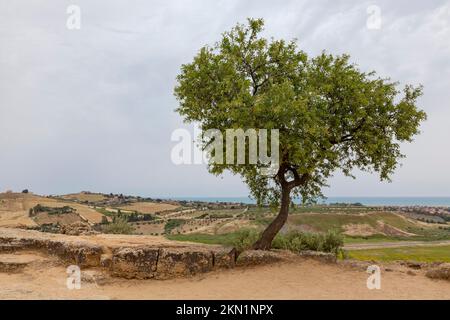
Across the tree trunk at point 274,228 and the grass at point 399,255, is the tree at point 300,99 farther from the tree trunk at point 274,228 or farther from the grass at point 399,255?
the grass at point 399,255

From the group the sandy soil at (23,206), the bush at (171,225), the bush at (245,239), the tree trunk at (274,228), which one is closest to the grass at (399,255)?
the bush at (245,239)

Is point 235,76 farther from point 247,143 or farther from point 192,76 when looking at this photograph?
point 247,143

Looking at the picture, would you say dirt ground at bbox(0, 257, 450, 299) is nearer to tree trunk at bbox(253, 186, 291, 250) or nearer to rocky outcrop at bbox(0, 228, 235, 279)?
rocky outcrop at bbox(0, 228, 235, 279)

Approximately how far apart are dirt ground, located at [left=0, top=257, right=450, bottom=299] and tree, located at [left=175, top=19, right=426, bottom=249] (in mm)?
3133

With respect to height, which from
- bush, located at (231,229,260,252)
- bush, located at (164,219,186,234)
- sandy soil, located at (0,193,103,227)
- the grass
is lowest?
the grass

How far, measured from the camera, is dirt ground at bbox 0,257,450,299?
1473cm

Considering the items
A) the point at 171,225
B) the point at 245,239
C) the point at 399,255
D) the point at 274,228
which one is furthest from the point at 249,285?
the point at 171,225

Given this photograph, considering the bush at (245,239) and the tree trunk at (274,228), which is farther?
the bush at (245,239)

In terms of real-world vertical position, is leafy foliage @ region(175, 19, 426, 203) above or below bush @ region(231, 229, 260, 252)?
above

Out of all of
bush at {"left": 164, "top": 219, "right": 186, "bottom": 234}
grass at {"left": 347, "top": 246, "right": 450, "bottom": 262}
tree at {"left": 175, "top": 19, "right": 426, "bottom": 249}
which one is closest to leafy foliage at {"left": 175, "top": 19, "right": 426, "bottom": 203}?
tree at {"left": 175, "top": 19, "right": 426, "bottom": 249}

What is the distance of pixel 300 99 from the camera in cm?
1669

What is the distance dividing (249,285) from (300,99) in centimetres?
807

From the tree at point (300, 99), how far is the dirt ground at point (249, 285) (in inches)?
123

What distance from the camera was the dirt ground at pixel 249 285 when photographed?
14734 mm
